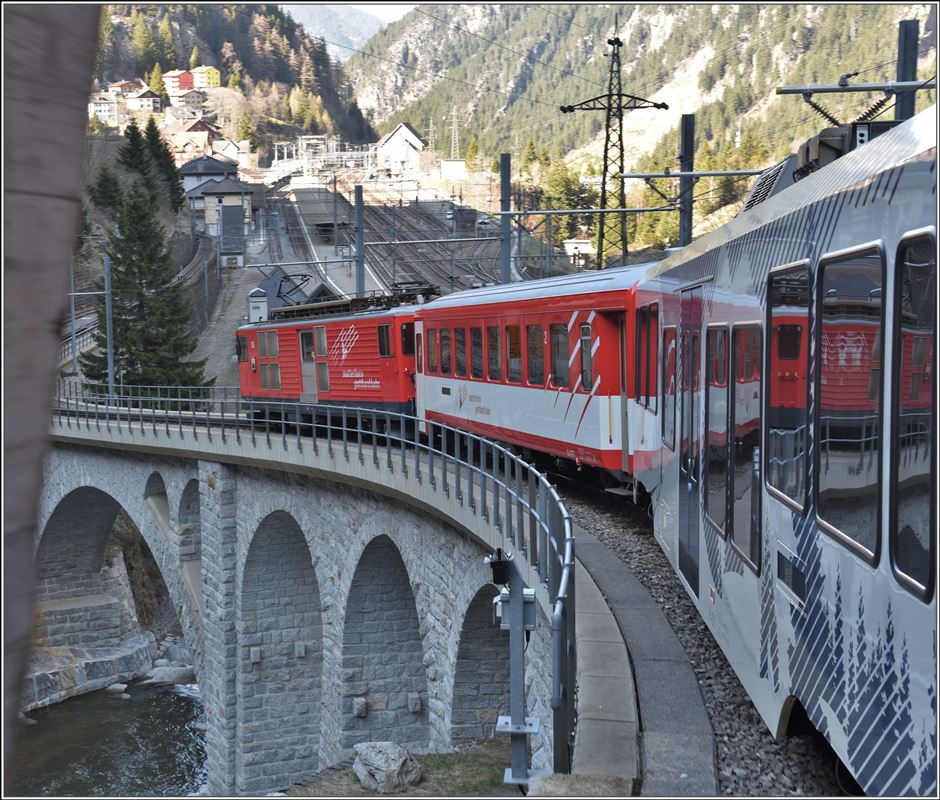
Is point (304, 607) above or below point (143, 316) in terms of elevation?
below

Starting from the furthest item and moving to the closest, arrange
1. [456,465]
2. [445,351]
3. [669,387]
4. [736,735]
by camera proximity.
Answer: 1. [445,351]
2. [456,465]
3. [669,387]
4. [736,735]

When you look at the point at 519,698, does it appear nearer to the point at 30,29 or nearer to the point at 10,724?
the point at 10,724

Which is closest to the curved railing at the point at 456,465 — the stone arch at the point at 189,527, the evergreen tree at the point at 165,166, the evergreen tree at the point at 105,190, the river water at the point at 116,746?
the stone arch at the point at 189,527

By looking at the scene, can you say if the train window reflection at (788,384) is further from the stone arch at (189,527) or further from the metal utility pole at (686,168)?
the stone arch at (189,527)

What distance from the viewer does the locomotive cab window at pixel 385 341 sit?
2188cm

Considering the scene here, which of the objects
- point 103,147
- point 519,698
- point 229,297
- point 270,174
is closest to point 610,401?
point 519,698

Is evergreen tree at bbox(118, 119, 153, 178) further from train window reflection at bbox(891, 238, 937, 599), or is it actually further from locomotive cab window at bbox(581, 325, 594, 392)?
train window reflection at bbox(891, 238, 937, 599)

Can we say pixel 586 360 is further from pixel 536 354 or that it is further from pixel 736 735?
pixel 736 735

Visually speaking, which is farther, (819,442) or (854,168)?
(819,442)

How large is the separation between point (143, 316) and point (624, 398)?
143ft

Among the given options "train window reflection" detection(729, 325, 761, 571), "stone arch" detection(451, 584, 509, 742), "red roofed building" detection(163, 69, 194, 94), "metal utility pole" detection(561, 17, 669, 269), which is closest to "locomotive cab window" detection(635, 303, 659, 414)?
"stone arch" detection(451, 584, 509, 742)

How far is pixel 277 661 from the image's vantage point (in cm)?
2622

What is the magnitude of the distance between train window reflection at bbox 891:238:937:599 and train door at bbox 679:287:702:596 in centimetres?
431

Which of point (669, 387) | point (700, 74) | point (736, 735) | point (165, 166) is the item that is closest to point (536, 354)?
point (669, 387)
